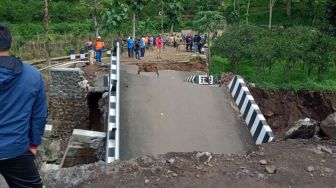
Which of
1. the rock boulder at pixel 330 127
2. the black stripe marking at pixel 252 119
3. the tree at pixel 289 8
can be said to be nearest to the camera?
the rock boulder at pixel 330 127

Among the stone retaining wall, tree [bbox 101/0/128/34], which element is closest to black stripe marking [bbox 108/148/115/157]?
the stone retaining wall

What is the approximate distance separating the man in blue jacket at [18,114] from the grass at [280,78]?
43.0 ft

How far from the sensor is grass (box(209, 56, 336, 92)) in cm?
1652

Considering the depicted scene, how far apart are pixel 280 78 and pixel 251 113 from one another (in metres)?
7.76

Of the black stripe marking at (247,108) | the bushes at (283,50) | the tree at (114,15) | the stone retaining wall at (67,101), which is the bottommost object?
the stone retaining wall at (67,101)

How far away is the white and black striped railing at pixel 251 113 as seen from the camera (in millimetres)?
10086

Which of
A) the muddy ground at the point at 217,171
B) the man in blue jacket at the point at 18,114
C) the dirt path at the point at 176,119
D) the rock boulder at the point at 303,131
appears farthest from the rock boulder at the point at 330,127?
the man in blue jacket at the point at 18,114

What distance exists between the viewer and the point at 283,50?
57.1 ft

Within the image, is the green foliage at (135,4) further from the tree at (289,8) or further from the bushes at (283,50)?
the tree at (289,8)

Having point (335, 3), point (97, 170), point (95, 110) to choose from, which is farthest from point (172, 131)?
point (335, 3)

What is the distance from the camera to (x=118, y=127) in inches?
400

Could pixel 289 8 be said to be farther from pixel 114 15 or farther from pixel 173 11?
pixel 114 15

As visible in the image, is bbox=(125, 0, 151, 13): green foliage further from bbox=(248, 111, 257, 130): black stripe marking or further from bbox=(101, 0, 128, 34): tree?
bbox=(248, 111, 257, 130): black stripe marking

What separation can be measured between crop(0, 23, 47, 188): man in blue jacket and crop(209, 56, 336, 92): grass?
13.1 meters
